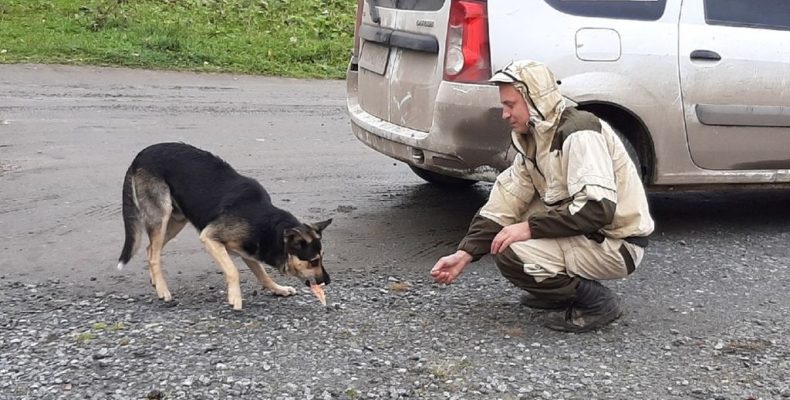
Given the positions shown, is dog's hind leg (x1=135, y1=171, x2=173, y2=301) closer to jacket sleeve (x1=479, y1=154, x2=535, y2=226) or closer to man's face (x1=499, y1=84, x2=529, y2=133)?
jacket sleeve (x1=479, y1=154, x2=535, y2=226)

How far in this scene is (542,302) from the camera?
16.3 feet

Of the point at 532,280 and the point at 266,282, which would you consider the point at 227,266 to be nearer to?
the point at 266,282

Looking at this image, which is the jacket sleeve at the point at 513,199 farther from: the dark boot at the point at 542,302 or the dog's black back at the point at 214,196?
the dog's black back at the point at 214,196

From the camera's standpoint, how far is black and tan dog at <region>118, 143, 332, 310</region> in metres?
4.95

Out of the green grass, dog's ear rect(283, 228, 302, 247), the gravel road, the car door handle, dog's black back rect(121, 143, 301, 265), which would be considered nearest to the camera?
the gravel road

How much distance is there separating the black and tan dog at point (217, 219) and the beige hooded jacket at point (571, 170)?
0.79m

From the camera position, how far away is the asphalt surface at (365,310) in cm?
419

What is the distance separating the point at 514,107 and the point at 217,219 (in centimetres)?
158

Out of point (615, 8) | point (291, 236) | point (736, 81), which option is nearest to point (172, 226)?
point (291, 236)

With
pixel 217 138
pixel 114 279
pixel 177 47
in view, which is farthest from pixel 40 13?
pixel 114 279

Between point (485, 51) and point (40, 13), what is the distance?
480 inches

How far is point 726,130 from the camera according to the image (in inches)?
241

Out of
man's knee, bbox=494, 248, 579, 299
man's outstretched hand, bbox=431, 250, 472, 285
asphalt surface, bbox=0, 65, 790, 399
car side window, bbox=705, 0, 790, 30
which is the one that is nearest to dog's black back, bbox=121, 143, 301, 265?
asphalt surface, bbox=0, 65, 790, 399

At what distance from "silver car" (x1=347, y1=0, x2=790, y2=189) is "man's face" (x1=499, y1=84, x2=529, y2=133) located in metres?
0.99
